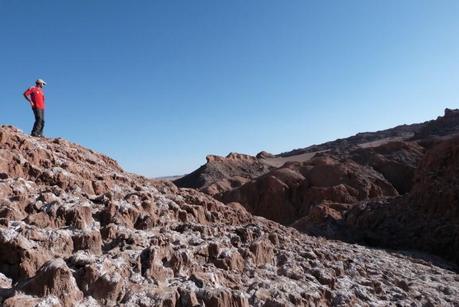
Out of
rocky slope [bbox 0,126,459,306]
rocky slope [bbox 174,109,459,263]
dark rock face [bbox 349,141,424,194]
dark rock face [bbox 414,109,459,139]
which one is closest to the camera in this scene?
rocky slope [bbox 0,126,459,306]

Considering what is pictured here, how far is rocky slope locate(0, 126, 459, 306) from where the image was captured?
14.4ft

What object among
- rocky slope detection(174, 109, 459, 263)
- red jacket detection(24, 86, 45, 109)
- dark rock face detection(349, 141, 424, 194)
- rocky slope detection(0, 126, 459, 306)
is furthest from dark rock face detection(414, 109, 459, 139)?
red jacket detection(24, 86, 45, 109)

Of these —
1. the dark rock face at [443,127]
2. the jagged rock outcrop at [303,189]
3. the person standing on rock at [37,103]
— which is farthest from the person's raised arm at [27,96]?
the dark rock face at [443,127]

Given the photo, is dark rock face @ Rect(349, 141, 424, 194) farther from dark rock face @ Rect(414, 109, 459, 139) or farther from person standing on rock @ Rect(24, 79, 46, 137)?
person standing on rock @ Rect(24, 79, 46, 137)

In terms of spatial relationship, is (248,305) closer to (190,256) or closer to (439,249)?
(190,256)

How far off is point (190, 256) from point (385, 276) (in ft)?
14.3

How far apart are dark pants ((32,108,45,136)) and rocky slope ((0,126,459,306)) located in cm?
55

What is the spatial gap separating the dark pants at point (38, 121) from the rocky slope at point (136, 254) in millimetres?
555

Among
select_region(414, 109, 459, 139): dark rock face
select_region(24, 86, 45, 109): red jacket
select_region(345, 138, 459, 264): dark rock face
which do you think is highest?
select_region(414, 109, 459, 139): dark rock face

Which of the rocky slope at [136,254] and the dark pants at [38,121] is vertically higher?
the dark pants at [38,121]

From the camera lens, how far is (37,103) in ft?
29.8

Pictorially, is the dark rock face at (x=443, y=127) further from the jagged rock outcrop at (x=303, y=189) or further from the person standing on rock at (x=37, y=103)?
the person standing on rock at (x=37, y=103)

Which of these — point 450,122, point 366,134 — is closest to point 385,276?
point 450,122

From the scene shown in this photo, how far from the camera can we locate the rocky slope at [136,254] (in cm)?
439
